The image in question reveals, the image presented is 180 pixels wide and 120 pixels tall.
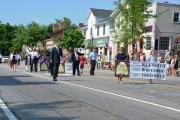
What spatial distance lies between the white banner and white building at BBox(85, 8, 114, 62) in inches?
1627

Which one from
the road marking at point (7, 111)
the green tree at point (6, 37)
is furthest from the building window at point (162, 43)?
the green tree at point (6, 37)

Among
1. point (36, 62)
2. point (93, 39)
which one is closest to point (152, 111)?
point (36, 62)

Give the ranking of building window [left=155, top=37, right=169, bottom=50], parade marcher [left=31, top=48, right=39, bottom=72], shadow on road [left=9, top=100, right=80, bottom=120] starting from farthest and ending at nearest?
building window [left=155, top=37, right=169, bottom=50], parade marcher [left=31, top=48, right=39, bottom=72], shadow on road [left=9, top=100, right=80, bottom=120]

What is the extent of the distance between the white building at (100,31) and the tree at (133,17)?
57.3 feet

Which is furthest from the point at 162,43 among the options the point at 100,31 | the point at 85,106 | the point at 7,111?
the point at 7,111

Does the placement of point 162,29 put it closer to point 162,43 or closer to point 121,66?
point 162,43

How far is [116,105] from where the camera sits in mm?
12852

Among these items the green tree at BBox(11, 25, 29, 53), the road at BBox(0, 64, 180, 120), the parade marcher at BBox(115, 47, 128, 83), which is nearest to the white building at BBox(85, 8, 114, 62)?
the green tree at BBox(11, 25, 29, 53)

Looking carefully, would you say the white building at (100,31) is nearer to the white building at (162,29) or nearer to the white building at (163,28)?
the white building at (162,29)

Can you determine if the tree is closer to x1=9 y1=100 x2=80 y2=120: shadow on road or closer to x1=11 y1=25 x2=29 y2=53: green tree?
x1=9 y1=100 x2=80 y2=120: shadow on road

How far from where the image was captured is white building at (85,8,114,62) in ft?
224

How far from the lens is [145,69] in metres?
23.4

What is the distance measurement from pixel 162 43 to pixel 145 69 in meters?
29.8

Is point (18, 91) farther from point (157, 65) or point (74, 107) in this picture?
point (157, 65)
